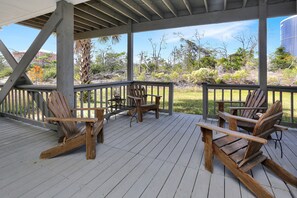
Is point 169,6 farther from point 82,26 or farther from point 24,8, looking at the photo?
point 82,26

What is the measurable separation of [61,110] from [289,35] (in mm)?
9361

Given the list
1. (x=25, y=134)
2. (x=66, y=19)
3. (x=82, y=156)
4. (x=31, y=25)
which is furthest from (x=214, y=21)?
(x=31, y=25)

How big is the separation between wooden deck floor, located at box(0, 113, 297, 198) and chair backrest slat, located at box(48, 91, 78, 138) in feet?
1.16

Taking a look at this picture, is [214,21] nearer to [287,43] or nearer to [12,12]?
[12,12]

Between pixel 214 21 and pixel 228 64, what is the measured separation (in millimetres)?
5643

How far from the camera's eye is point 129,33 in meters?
5.46

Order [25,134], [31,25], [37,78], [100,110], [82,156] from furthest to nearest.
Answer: [37,78] → [31,25] → [25,134] → [100,110] → [82,156]

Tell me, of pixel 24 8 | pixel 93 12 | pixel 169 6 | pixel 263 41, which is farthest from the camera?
pixel 93 12

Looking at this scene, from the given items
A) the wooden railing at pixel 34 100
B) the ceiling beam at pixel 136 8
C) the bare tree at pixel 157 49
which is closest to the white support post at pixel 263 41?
the wooden railing at pixel 34 100

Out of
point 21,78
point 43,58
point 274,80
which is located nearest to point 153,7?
point 21,78

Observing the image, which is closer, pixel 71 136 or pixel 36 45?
pixel 71 136

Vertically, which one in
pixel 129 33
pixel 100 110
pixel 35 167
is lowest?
pixel 35 167

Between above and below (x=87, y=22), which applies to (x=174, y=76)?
below

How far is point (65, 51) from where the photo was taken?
310 cm
